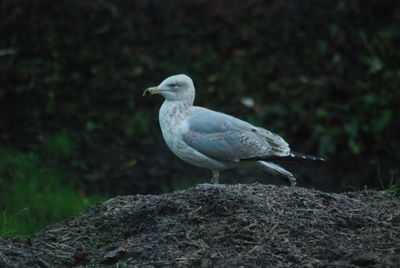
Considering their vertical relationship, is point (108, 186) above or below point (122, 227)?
below

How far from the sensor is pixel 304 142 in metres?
9.13

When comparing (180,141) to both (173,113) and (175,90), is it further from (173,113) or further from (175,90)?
(175,90)

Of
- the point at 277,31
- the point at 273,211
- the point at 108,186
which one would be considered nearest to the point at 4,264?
the point at 273,211

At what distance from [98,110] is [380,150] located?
3332 mm

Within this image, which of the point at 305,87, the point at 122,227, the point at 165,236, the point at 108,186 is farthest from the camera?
the point at 305,87

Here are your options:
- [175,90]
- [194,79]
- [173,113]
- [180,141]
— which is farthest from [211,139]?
[194,79]

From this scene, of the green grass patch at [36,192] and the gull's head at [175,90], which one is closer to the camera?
the gull's head at [175,90]

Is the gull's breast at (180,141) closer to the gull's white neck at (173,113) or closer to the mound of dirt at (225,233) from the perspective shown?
the gull's white neck at (173,113)

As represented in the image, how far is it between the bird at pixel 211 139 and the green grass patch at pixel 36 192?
1472mm

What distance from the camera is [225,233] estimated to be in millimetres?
4578

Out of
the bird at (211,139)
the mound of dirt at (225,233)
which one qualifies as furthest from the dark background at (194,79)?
the mound of dirt at (225,233)

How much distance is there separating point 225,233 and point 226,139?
216cm

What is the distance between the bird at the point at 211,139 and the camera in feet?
21.5

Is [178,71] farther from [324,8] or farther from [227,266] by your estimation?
[227,266]
